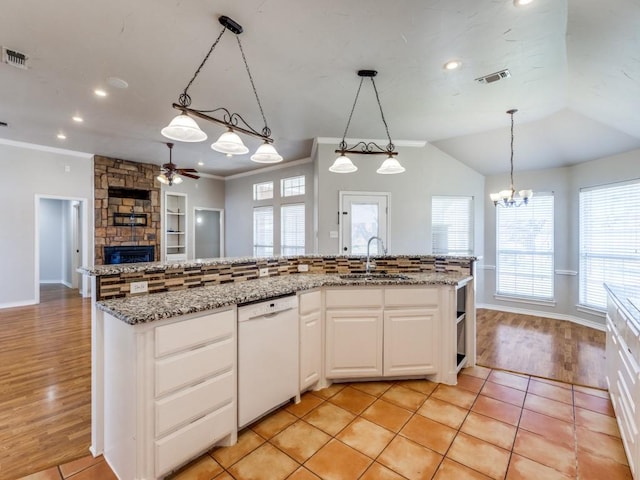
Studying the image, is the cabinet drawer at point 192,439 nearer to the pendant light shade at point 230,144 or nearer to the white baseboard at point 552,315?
the pendant light shade at point 230,144

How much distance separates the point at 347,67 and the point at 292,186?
161 inches

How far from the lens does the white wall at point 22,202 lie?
515cm

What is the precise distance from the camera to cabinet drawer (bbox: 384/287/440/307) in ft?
8.48

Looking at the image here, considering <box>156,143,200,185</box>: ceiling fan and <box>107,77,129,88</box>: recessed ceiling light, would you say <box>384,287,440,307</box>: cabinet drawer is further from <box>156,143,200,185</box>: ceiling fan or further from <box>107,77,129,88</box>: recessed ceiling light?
<box>156,143,200,185</box>: ceiling fan

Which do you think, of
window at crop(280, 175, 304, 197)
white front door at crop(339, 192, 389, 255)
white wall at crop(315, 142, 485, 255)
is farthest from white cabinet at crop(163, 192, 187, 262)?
white front door at crop(339, 192, 389, 255)

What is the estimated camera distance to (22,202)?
5.30m

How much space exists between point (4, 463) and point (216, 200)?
6.94 meters

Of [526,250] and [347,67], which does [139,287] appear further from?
[526,250]

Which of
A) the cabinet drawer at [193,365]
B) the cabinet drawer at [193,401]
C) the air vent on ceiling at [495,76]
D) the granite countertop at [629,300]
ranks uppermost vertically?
the air vent on ceiling at [495,76]

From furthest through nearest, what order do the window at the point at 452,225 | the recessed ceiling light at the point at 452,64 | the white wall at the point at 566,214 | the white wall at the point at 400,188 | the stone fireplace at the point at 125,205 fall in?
1. the stone fireplace at the point at 125,205
2. the window at the point at 452,225
3. the white wall at the point at 400,188
4. the white wall at the point at 566,214
5. the recessed ceiling light at the point at 452,64

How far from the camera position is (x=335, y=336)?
2.58 metres

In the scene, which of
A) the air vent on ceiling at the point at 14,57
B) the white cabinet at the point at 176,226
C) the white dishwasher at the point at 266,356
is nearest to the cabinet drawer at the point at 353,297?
the white dishwasher at the point at 266,356

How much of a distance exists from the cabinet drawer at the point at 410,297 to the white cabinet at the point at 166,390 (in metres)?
1.34

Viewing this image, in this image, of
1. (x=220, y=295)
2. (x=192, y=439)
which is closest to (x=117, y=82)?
(x=220, y=295)
